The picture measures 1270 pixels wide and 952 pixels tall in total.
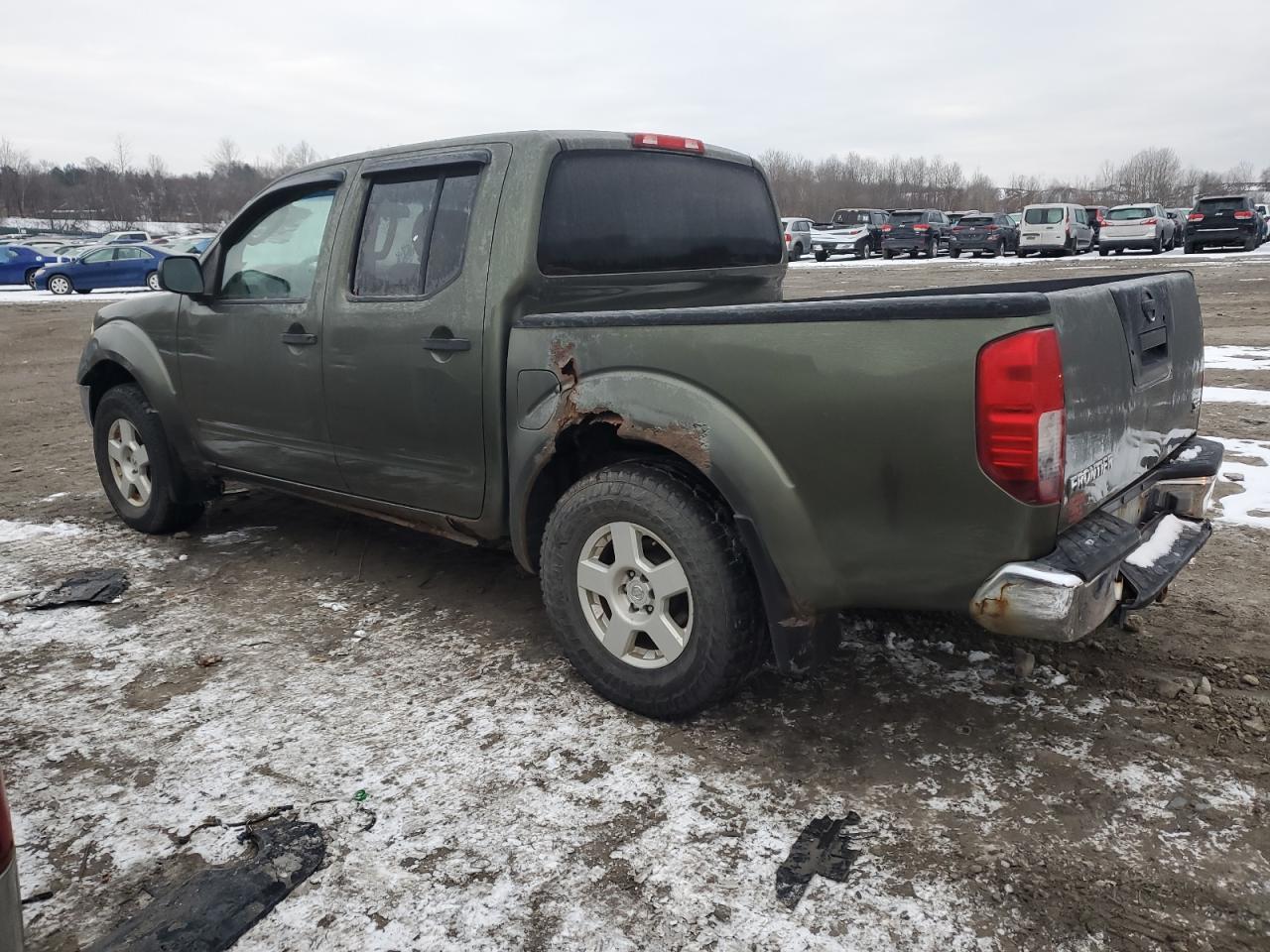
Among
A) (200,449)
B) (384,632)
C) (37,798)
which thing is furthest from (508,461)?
(200,449)

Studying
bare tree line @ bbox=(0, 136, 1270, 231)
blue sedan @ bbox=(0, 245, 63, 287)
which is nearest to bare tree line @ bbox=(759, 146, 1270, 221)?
bare tree line @ bbox=(0, 136, 1270, 231)

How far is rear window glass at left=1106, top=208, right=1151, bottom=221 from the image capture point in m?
28.1

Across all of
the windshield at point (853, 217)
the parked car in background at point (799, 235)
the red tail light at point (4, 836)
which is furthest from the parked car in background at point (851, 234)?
the red tail light at point (4, 836)

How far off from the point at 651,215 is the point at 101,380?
336 cm

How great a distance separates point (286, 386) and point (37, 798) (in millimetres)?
1944

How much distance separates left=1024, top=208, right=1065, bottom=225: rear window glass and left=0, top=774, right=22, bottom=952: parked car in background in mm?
31923

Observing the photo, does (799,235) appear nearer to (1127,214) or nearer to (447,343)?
(1127,214)

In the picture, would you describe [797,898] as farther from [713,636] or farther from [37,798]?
[37,798]

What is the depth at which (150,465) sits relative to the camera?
5008mm

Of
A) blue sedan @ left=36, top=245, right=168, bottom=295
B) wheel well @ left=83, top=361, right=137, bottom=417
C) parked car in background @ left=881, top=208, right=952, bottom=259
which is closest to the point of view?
wheel well @ left=83, top=361, right=137, bottom=417

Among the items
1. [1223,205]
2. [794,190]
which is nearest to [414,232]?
[1223,205]

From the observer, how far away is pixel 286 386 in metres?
4.20

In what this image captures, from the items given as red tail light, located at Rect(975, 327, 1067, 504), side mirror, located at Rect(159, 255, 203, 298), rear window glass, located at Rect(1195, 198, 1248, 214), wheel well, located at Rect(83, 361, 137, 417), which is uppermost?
rear window glass, located at Rect(1195, 198, 1248, 214)

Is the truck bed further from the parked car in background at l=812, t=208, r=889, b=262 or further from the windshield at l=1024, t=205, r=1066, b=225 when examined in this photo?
the parked car in background at l=812, t=208, r=889, b=262
